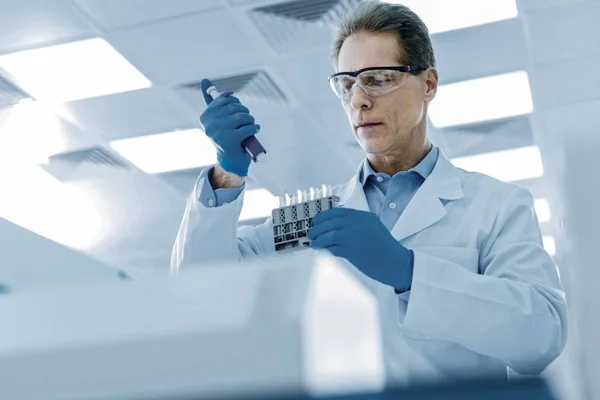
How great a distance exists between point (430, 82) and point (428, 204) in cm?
33

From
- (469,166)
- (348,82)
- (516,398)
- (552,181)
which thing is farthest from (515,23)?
(516,398)

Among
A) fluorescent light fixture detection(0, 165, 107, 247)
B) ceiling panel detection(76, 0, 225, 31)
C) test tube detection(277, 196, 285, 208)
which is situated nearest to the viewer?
test tube detection(277, 196, 285, 208)

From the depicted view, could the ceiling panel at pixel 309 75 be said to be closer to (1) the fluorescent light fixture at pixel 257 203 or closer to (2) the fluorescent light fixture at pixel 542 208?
(1) the fluorescent light fixture at pixel 257 203

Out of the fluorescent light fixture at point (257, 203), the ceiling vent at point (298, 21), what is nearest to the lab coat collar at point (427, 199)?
the ceiling vent at point (298, 21)

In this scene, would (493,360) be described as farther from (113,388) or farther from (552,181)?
(113,388)

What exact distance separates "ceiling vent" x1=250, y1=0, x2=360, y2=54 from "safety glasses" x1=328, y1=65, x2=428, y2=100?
194 cm

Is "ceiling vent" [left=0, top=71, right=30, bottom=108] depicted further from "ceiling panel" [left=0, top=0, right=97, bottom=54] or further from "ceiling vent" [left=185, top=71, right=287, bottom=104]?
"ceiling vent" [left=185, top=71, right=287, bottom=104]

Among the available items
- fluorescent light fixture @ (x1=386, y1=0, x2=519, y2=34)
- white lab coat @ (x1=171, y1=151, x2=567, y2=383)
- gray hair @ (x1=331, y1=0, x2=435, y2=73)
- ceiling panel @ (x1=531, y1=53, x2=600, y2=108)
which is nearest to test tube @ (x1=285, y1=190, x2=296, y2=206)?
white lab coat @ (x1=171, y1=151, x2=567, y2=383)

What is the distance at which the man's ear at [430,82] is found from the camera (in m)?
1.60

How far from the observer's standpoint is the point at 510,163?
524 cm

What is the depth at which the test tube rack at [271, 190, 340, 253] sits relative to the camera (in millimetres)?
1037

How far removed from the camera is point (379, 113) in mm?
1496

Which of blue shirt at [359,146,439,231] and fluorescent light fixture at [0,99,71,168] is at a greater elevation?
fluorescent light fixture at [0,99,71,168]

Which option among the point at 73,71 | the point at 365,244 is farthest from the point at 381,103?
the point at 73,71
